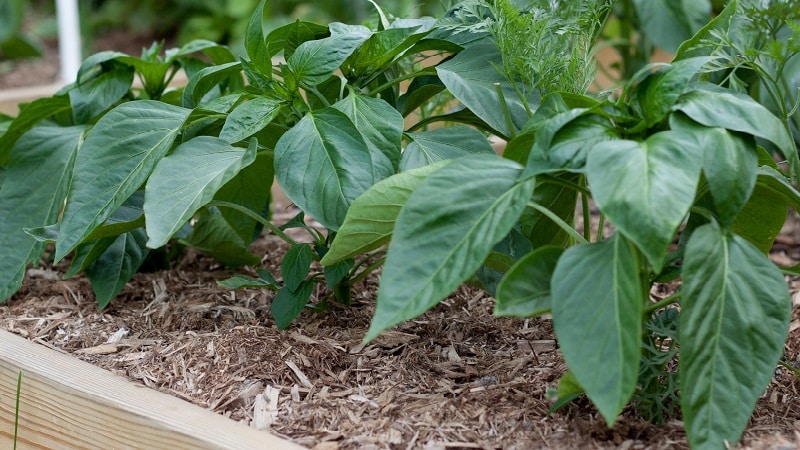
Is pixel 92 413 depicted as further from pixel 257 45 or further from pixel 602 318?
pixel 602 318

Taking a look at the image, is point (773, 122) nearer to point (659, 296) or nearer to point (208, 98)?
point (659, 296)

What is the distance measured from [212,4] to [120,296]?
9.12ft

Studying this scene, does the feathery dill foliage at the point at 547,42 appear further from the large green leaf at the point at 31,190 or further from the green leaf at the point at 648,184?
the large green leaf at the point at 31,190

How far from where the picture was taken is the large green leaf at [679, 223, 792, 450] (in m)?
0.96

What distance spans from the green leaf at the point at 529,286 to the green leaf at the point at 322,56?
0.44m

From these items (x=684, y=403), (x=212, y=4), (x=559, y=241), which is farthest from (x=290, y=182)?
(x=212, y=4)

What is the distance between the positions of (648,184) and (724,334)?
20cm

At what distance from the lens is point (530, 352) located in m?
1.38

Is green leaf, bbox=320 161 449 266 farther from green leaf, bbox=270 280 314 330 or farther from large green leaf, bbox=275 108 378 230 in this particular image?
green leaf, bbox=270 280 314 330

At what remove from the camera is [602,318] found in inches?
36.3

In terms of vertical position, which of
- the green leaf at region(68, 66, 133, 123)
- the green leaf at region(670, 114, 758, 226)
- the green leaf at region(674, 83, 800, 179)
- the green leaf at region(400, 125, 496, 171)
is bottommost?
the green leaf at region(68, 66, 133, 123)

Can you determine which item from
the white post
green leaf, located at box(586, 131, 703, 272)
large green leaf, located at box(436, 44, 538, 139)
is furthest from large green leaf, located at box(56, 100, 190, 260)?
the white post

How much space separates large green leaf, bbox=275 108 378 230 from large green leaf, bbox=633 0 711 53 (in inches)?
47.9

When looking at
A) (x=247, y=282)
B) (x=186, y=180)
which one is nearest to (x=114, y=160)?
(x=186, y=180)
